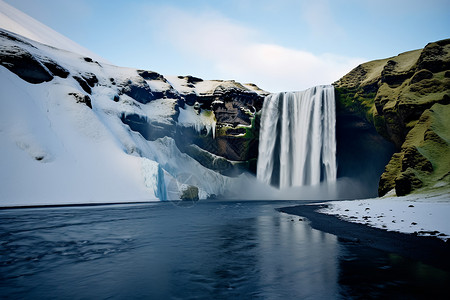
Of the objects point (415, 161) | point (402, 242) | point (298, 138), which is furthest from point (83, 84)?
point (402, 242)

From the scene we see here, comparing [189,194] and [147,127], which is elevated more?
[147,127]

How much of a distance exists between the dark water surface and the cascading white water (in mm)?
31652

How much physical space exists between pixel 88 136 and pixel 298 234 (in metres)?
26.7

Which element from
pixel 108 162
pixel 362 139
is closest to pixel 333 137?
pixel 362 139

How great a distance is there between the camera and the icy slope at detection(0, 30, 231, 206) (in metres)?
21.8

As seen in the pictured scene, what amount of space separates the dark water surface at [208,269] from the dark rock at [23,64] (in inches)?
1114

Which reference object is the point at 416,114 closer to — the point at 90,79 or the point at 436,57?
the point at 436,57

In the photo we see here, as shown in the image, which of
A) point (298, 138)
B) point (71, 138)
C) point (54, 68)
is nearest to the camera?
point (71, 138)

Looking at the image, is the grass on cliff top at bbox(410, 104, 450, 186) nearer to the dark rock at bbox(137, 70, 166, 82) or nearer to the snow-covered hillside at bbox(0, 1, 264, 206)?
the snow-covered hillside at bbox(0, 1, 264, 206)

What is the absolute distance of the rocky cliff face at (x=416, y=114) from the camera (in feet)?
58.2

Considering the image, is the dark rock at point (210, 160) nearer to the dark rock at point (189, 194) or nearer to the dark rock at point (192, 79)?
the dark rock at point (189, 194)

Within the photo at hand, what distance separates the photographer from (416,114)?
74.0 feet

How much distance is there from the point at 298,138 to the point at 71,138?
29.8 metres

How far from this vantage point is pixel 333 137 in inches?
1496
